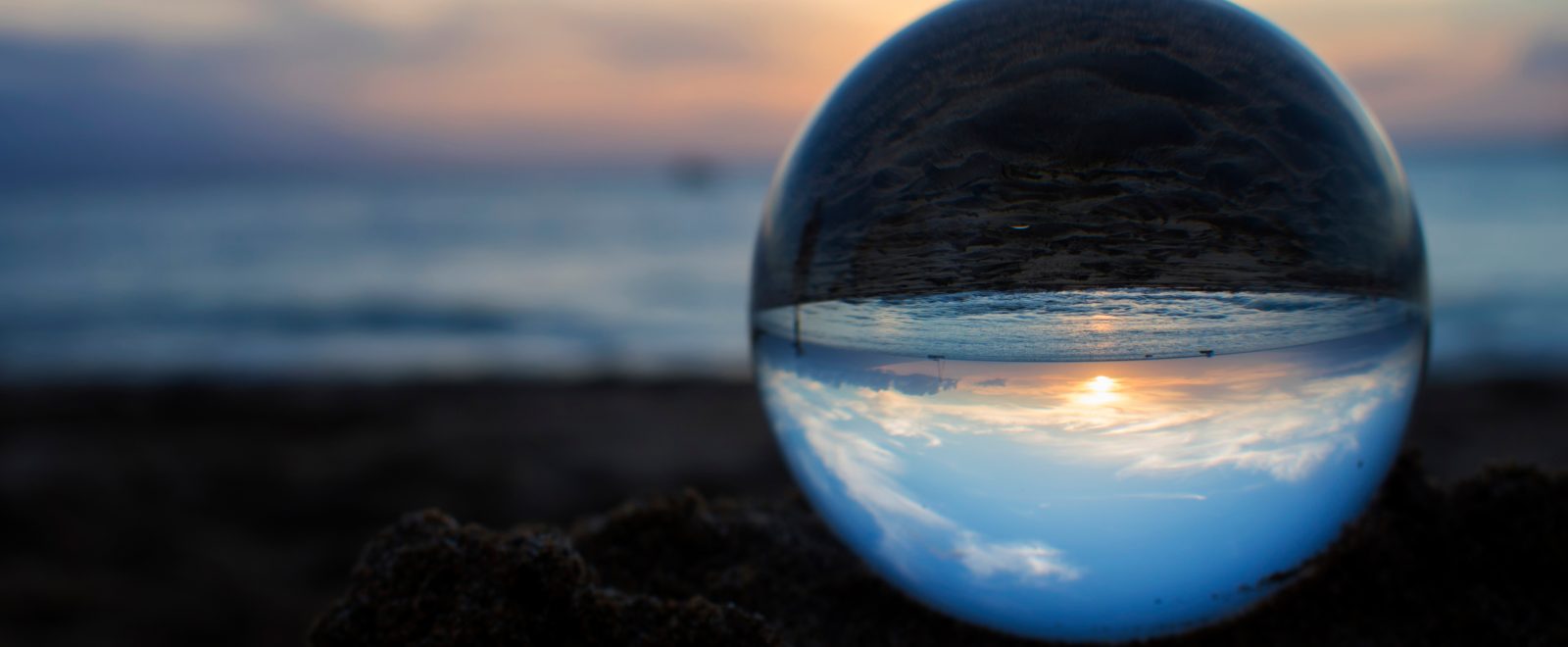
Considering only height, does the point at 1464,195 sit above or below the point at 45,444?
above

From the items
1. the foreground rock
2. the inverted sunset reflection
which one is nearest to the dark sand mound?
the foreground rock

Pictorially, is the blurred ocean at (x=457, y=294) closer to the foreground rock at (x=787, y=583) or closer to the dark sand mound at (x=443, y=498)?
the dark sand mound at (x=443, y=498)

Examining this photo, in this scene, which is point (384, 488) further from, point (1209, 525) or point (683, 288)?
point (683, 288)

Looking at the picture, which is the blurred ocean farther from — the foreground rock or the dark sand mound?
the foreground rock

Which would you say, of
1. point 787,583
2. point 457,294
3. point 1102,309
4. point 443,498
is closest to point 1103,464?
point 1102,309

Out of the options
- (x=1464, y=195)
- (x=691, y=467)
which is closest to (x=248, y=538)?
(x=691, y=467)

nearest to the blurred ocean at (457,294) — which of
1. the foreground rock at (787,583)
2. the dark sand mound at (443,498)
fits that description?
the dark sand mound at (443,498)
